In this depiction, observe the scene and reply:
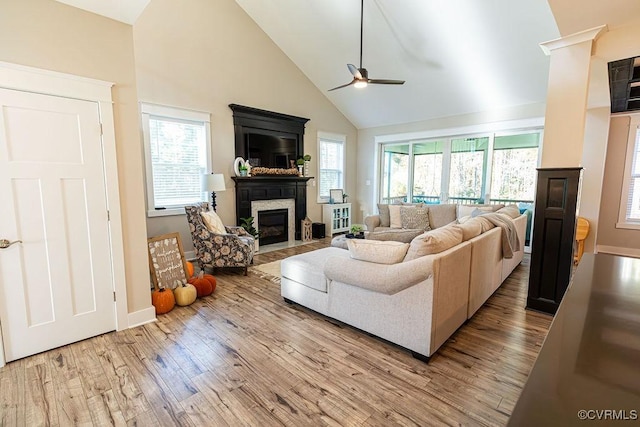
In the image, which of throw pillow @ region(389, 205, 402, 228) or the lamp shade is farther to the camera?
throw pillow @ region(389, 205, 402, 228)

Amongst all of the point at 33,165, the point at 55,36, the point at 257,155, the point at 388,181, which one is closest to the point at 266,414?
the point at 33,165

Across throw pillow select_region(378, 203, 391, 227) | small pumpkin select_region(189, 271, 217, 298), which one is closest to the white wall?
small pumpkin select_region(189, 271, 217, 298)

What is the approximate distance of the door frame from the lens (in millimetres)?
2141

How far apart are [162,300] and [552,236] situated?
400 centimetres

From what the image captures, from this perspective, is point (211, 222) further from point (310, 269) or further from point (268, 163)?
Answer: point (268, 163)

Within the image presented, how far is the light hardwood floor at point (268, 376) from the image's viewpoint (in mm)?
1765

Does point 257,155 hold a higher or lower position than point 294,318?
higher

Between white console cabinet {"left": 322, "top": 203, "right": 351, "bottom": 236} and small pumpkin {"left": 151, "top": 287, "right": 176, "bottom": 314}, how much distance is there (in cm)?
433

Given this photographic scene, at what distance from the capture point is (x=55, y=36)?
88.6 inches

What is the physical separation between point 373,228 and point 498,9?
3.61 metres

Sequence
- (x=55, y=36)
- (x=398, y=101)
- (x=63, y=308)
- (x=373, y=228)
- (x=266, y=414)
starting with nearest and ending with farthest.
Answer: (x=266, y=414)
(x=55, y=36)
(x=63, y=308)
(x=373, y=228)
(x=398, y=101)

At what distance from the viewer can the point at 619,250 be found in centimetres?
532

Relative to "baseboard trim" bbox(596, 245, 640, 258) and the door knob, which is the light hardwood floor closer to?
the door knob

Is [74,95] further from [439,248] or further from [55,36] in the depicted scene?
[439,248]
